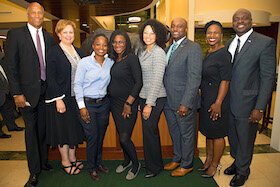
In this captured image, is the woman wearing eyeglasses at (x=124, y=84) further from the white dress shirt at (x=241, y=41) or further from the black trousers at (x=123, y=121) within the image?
the white dress shirt at (x=241, y=41)

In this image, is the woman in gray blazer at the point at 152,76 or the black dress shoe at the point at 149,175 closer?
the woman in gray blazer at the point at 152,76

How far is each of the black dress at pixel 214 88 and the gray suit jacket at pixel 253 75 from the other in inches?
3.9

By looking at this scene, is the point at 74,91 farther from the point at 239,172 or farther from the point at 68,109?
the point at 239,172

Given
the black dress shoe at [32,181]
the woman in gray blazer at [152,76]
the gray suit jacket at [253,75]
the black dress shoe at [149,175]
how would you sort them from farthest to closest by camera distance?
the black dress shoe at [149,175] < the black dress shoe at [32,181] < the woman in gray blazer at [152,76] < the gray suit jacket at [253,75]

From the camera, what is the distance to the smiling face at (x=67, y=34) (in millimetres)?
2375

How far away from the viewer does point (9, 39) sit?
2.26 meters

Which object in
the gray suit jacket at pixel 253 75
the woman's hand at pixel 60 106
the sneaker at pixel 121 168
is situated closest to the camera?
the gray suit jacket at pixel 253 75

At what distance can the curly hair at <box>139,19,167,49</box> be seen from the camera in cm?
231

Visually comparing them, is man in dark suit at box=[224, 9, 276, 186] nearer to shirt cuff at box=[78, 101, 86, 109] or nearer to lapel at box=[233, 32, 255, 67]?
lapel at box=[233, 32, 255, 67]

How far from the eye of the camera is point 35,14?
230cm

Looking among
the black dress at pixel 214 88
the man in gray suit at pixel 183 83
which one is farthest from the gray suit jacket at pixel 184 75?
the black dress at pixel 214 88

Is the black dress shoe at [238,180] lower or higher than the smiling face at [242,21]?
lower

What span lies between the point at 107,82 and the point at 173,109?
0.73m

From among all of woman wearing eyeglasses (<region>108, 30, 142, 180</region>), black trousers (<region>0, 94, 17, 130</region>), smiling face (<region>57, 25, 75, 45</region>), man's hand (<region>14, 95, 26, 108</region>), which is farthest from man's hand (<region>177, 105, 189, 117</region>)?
black trousers (<region>0, 94, 17, 130</region>)
